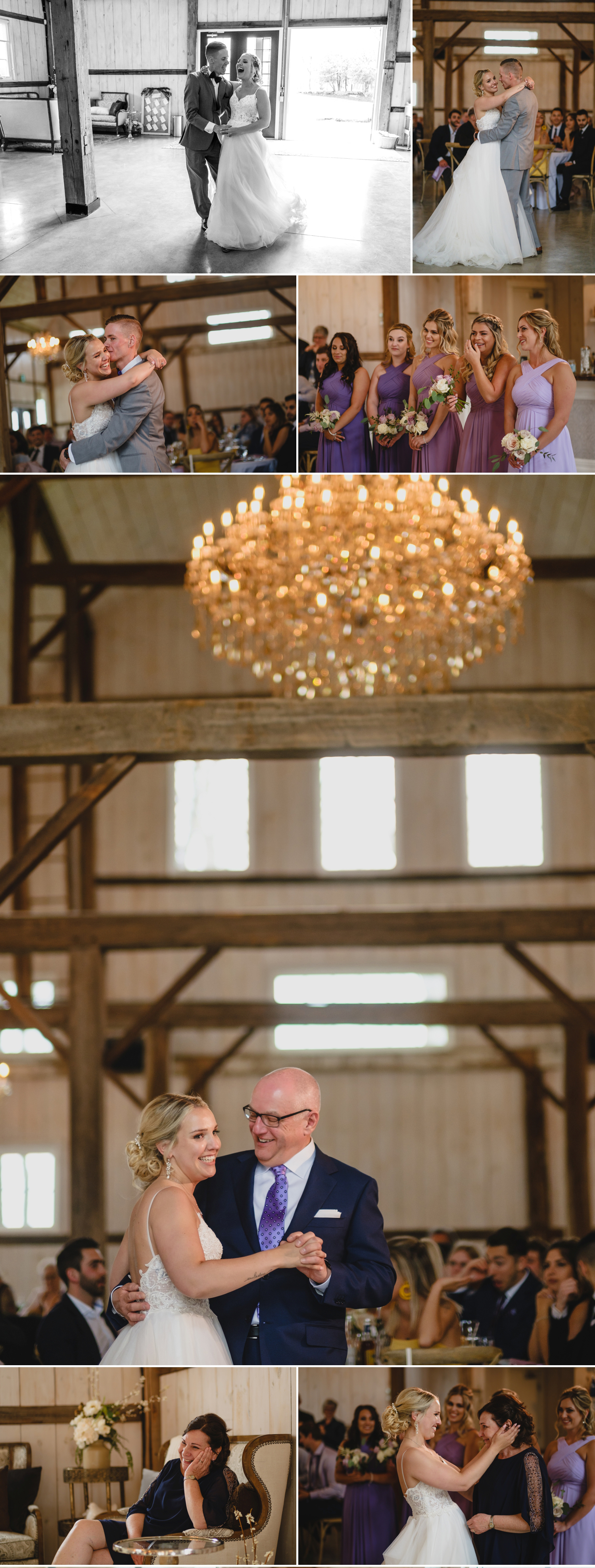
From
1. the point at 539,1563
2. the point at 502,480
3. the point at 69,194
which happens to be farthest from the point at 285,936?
the point at 69,194

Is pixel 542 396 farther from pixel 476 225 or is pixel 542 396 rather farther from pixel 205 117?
pixel 205 117

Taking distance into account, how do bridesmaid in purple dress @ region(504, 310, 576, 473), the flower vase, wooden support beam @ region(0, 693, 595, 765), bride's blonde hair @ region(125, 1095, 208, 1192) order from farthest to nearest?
wooden support beam @ region(0, 693, 595, 765) < bridesmaid in purple dress @ region(504, 310, 576, 473) < the flower vase < bride's blonde hair @ region(125, 1095, 208, 1192)

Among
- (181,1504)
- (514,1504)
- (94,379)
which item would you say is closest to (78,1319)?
(181,1504)

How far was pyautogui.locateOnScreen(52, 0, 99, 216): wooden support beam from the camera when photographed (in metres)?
5.43

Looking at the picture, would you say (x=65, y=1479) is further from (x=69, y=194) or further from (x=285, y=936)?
(x=69, y=194)

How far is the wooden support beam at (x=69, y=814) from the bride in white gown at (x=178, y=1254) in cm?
207

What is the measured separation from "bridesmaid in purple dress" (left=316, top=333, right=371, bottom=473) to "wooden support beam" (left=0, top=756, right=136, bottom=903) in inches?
76.7

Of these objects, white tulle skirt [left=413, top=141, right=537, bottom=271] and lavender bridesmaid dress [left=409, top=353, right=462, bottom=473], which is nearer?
white tulle skirt [left=413, top=141, right=537, bottom=271]

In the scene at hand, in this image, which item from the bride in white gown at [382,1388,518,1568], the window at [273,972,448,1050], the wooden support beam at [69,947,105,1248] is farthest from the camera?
the window at [273,972,448,1050]

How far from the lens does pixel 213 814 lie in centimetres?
823

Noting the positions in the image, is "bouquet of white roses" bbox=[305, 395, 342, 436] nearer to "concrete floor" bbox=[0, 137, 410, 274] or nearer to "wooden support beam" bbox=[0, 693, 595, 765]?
"concrete floor" bbox=[0, 137, 410, 274]

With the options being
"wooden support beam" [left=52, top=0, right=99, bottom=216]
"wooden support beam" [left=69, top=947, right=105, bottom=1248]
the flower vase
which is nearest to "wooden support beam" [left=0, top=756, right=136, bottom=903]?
"wooden support beam" [left=69, top=947, right=105, bottom=1248]

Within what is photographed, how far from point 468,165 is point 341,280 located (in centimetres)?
73

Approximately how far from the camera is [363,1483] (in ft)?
17.0
